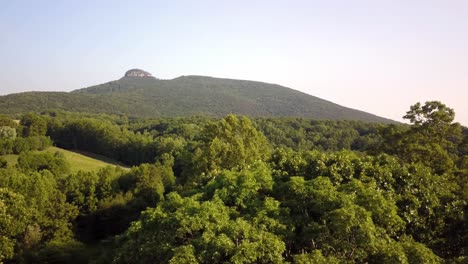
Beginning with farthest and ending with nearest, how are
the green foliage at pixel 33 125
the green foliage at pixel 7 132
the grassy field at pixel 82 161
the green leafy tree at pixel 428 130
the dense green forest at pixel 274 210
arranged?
1. the green foliage at pixel 33 125
2. the green foliage at pixel 7 132
3. the grassy field at pixel 82 161
4. the green leafy tree at pixel 428 130
5. the dense green forest at pixel 274 210

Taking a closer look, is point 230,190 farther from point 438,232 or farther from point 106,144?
point 106,144

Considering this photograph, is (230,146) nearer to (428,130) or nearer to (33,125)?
(428,130)

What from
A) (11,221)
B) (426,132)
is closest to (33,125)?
(11,221)

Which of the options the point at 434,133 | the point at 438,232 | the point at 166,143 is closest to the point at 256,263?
the point at 438,232

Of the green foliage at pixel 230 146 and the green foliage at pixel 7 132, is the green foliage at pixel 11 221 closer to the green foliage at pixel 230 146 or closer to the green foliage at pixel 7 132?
the green foliage at pixel 230 146

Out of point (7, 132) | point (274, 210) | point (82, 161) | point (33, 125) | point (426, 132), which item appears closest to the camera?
point (274, 210)

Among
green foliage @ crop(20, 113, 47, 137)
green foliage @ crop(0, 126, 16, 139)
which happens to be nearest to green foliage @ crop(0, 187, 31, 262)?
green foliage @ crop(0, 126, 16, 139)

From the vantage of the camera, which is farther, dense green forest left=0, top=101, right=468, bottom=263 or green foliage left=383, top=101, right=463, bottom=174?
green foliage left=383, top=101, right=463, bottom=174

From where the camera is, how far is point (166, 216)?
18469 millimetres

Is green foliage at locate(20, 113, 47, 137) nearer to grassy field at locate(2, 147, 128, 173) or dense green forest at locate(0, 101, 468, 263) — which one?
grassy field at locate(2, 147, 128, 173)

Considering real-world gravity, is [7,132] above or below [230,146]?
below

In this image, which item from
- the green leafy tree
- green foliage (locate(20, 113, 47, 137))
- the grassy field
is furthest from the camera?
green foliage (locate(20, 113, 47, 137))

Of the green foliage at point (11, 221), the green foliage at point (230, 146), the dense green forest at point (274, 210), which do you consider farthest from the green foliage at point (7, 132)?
the green foliage at point (230, 146)

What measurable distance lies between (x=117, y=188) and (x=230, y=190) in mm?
35590
